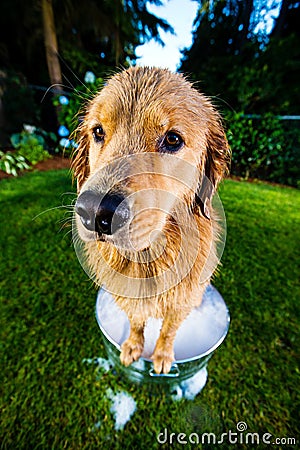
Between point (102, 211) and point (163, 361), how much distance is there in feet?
3.00

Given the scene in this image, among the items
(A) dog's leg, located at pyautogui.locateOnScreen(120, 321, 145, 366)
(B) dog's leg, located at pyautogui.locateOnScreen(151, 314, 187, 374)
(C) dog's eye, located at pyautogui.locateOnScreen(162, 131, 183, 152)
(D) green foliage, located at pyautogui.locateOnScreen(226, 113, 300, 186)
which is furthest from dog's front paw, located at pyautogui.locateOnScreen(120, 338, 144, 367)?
(D) green foliage, located at pyautogui.locateOnScreen(226, 113, 300, 186)

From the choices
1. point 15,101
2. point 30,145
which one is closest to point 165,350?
point 30,145

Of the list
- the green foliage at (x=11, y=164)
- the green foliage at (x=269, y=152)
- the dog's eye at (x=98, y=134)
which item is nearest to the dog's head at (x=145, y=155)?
the dog's eye at (x=98, y=134)

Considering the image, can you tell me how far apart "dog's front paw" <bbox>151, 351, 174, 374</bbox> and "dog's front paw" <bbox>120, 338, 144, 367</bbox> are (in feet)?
0.36

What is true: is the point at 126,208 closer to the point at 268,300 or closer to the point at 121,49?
the point at 268,300

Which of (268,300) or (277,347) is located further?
(268,300)

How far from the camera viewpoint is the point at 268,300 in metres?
2.11

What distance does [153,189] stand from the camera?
80cm

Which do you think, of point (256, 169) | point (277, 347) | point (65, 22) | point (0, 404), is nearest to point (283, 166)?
point (256, 169)

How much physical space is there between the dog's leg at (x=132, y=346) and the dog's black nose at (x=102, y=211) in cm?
75

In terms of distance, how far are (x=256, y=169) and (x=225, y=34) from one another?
24.7 ft

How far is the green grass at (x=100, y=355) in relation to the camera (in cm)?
128

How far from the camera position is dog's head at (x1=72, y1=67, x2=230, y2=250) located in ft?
2.24

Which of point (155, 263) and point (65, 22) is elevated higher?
point (65, 22)
